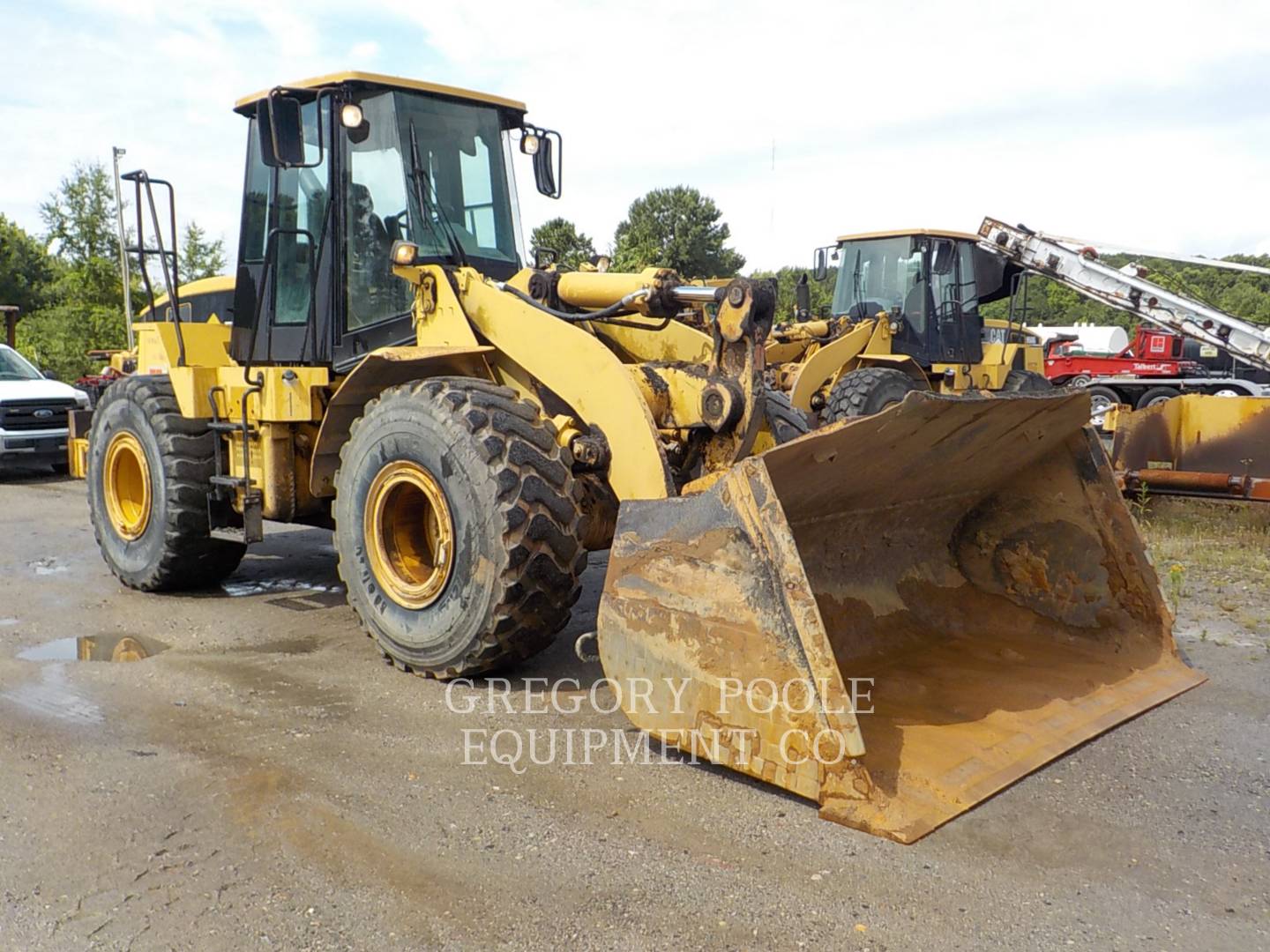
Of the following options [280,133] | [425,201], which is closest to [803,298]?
[425,201]

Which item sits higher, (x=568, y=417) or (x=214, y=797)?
(x=568, y=417)

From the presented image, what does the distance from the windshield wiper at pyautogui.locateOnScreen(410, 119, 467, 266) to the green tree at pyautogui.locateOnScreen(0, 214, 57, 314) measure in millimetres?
35019

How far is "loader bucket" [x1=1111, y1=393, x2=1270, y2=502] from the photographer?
27.1 ft

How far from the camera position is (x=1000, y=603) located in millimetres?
4953

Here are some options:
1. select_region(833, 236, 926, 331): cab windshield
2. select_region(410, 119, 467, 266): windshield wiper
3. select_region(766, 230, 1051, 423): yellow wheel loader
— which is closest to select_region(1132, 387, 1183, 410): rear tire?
select_region(766, 230, 1051, 423): yellow wheel loader

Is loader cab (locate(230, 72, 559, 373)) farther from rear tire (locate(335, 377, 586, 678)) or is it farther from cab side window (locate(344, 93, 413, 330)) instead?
rear tire (locate(335, 377, 586, 678))

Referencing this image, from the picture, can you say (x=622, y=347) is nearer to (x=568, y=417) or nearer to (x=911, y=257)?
(x=568, y=417)

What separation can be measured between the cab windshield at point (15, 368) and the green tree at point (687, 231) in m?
29.4

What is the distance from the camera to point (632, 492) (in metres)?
4.34

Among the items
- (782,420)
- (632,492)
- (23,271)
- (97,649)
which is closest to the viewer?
(632,492)

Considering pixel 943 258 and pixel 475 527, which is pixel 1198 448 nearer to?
pixel 943 258

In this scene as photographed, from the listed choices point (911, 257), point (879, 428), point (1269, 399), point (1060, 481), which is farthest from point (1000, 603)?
point (911, 257)

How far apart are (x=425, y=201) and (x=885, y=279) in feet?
24.9

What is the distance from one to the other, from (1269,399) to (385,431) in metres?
7.21
